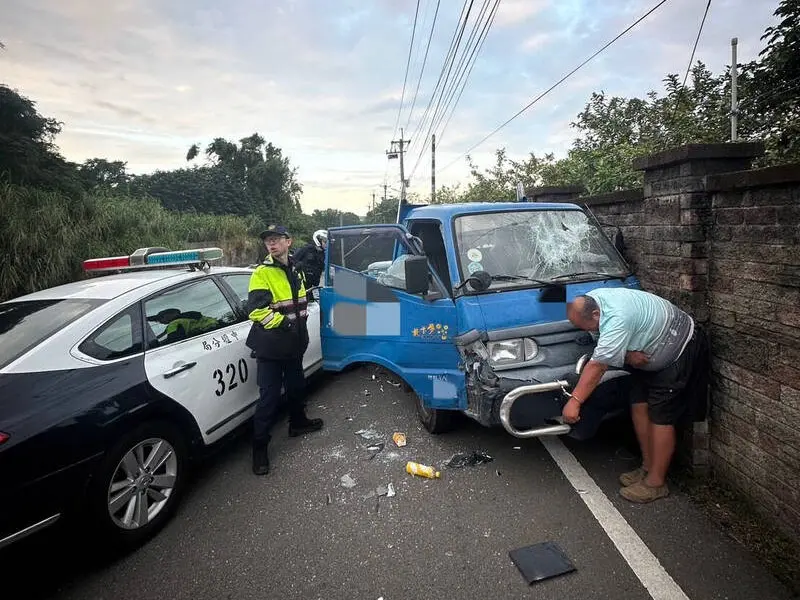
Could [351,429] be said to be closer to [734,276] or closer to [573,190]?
[734,276]

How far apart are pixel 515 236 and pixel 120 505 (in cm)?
323

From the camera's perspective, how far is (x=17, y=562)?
257 cm

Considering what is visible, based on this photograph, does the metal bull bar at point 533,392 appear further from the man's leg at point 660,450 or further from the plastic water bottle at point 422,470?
the plastic water bottle at point 422,470

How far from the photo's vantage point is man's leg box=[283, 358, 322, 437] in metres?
3.81

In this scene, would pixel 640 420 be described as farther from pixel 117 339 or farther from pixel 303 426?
pixel 117 339

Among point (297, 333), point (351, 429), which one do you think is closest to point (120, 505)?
point (297, 333)

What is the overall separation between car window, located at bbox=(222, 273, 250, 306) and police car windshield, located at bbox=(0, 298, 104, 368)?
1209mm

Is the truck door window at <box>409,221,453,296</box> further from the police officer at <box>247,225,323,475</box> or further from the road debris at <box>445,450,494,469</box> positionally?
the road debris at <box>445,450,494,469</box>

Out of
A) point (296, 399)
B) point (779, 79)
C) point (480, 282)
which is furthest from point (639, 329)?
point (779, 79)

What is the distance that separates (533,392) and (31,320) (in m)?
3.19

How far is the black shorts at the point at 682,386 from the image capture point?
106 inches

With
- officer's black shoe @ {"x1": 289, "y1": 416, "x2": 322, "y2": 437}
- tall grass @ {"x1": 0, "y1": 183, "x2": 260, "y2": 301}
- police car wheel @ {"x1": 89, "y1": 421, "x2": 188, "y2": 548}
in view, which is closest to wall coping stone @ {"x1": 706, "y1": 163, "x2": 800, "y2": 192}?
officer's black shoe @ {"x1": 289, "y1": 416, "x2": 322, "y2": 437}

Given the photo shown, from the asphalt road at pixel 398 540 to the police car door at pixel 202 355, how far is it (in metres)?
0.51

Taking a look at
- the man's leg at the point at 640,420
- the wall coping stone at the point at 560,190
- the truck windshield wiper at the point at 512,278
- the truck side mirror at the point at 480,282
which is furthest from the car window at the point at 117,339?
the wall coping stone at the point at 560,190
